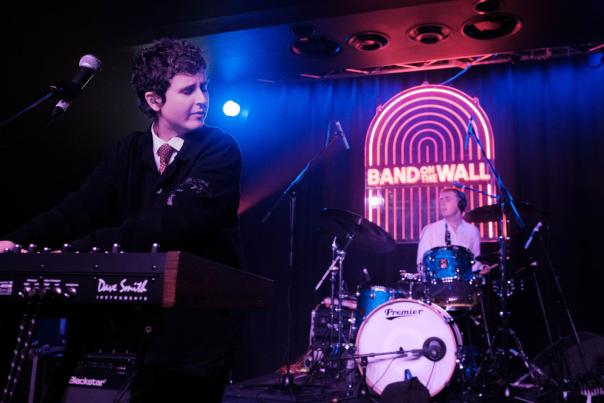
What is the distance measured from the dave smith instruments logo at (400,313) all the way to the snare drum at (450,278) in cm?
50

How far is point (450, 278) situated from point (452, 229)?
1435mm

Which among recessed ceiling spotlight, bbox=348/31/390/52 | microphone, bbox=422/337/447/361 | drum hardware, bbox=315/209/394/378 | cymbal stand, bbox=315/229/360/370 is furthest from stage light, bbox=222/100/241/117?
microphone, bbox=422/337/447/361

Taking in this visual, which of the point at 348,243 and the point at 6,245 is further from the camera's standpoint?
the point at 348,243

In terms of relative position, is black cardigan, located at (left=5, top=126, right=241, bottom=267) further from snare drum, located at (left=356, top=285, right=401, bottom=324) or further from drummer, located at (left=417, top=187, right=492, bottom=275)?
drummer, located at (left=417, top=187, right=492, bottom=275)

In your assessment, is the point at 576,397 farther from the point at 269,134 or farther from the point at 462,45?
the point at 269,134

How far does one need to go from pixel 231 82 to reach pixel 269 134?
3.06ft

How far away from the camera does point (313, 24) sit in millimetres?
5621

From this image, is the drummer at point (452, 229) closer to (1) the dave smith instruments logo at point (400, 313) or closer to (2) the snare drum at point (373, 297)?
(2) the snare drum at point (373, 297)

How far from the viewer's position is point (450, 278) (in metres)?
4.96

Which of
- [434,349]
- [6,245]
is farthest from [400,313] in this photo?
[6,245]

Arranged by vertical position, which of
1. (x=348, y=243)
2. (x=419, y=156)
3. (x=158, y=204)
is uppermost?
(x=419, y=156)

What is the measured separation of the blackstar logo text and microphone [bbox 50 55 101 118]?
110 centimetres

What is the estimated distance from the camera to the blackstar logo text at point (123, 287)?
→ 1.28 m

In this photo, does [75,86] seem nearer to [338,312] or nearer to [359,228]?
[359,228]
